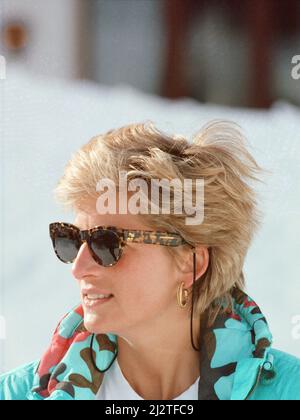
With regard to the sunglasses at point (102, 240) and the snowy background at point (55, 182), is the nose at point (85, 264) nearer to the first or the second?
the sunglasses at point (102, 240)

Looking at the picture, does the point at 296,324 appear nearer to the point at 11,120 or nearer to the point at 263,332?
the point at 263,332

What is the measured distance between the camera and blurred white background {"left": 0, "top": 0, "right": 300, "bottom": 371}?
7.77ft

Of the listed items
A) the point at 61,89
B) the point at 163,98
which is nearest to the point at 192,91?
the point at 163,98

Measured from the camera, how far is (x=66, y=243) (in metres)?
1.47

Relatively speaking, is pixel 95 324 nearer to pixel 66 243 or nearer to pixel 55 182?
pixel 66 243

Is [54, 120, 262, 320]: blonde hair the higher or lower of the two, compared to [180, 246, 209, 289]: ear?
higher

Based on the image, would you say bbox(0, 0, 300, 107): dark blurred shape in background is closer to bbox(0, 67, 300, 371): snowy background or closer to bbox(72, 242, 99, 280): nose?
bbox(0, 67, 300, 371): snowy background

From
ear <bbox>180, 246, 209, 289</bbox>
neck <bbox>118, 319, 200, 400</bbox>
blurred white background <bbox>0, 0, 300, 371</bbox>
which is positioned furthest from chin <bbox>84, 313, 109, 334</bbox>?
blurred white background <bbox>0, 0, 300, 371</bbox>

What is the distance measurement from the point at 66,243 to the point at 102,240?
0.10 m

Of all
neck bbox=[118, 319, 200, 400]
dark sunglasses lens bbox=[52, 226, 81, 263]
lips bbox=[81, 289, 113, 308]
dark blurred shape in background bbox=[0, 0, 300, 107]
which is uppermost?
dark blurred shape in background bbox=[0, 0, 300, 107]

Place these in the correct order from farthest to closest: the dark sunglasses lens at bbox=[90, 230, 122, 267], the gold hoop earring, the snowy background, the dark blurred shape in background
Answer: the dark blurred shape in background < the snowy background < the gold hoop earring < the dark sunglasses lens at bbox=[90, 230, 122, 267]

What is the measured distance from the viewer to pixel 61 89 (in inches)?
114

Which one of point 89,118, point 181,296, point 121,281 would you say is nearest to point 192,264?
point 181,296
